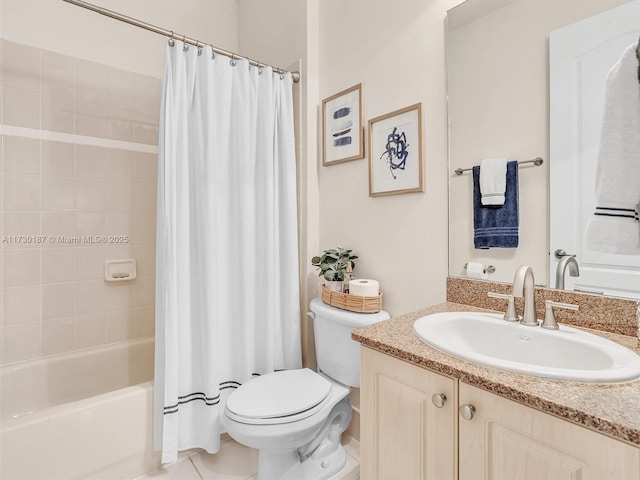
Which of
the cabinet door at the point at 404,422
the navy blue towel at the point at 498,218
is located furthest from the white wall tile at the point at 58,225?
the navy blue towel at the point at 498,218

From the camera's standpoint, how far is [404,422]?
2.80 feet

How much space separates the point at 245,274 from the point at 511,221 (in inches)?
45.9

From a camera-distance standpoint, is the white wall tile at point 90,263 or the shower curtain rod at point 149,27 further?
the white wall tile at point 90,263

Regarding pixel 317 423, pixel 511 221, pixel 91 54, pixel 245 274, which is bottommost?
pixel 317 423

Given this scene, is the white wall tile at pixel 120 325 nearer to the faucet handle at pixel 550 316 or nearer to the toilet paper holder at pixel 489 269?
the toilet paper holder at pixel 489 269

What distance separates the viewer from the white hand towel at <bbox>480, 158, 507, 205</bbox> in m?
1.14

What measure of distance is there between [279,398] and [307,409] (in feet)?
0.42

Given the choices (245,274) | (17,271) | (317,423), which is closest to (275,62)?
(245,274)

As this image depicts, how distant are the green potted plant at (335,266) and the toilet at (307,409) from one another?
0.12m

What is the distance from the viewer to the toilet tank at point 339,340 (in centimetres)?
143

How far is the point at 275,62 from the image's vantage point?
2.05 meters

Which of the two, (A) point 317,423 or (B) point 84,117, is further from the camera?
(B) point 84,117

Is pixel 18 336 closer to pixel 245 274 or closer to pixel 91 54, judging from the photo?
pixel 245 274

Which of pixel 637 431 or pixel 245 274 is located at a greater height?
pixel 245 274
